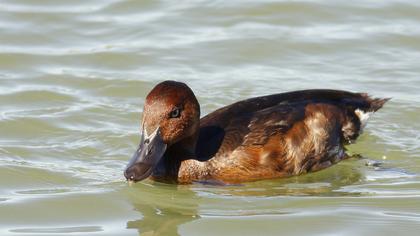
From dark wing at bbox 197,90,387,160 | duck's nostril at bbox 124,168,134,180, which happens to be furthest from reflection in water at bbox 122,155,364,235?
dark wing at bbox 197,90,387,160

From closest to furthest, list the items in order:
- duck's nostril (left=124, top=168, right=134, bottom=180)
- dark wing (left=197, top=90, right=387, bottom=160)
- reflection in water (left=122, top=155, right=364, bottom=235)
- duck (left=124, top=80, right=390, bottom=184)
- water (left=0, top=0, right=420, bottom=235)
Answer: reflection in water (left=122, top=155, right=364, bottom=235), water (left=0, top=0, right=420, bottom=235), duck's nostril (left=124, top=168, right=134, bottom=180), duck (left=124, top=80, right=390, bottom=184), dark wing (left=197, top=90, right=387, bottom=160)

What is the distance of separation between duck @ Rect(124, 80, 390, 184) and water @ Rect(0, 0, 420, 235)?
15cm

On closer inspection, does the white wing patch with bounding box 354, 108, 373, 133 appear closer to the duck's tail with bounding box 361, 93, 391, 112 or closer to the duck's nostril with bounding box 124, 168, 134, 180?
the duck's tail with bounding box 361, 93, 391, 112

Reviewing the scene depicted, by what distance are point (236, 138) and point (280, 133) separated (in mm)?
407

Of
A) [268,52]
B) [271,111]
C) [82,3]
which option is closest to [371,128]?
[271,111]

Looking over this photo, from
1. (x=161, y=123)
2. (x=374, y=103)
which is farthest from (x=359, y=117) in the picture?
(x=161, y=123)

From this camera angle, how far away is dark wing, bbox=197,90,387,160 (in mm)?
9164

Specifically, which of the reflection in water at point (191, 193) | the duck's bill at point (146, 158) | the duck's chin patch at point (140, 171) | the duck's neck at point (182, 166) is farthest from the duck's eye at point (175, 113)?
the reflection in water at point (191, 193)

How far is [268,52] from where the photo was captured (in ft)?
42.3

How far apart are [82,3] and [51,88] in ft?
10.6

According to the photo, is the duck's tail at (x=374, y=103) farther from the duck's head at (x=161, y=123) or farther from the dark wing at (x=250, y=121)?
the duck's head at (x=161, y=123)

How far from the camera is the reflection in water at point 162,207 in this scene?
7906mm

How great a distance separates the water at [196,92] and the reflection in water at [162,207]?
2 centimetres

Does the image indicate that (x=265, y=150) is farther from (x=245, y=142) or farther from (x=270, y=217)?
(x=270, y=217)
